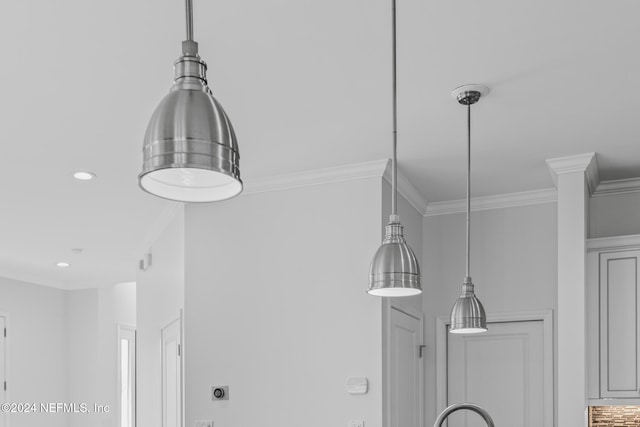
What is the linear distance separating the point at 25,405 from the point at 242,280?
4.67m

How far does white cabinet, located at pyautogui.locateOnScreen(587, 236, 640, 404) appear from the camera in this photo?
13.2 ft

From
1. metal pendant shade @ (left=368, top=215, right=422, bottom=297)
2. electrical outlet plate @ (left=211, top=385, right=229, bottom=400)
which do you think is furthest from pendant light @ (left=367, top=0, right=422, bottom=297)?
electrical outlet plate @ (left=211, top=385, right=229, bottom=400)

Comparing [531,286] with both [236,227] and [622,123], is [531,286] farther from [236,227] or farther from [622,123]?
[236,227]

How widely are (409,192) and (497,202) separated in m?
0.64

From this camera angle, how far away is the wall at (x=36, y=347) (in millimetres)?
8039

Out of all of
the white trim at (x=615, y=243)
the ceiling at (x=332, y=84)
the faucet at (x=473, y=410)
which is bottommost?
the faucet at (x=473, y=410)

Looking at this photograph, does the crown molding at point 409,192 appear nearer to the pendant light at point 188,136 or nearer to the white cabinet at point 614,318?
the white cabinet at point 614,318

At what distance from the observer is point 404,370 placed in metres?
4.61

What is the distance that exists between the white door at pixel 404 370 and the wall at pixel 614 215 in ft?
4.09

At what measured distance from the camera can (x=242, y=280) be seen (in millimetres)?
4633

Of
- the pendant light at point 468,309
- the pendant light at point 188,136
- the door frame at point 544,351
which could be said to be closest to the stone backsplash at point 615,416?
the door frame at point 544,351

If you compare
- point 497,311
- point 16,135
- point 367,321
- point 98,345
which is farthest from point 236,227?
point 98,345

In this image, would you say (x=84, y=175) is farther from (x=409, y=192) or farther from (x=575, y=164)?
(x=575, y=164)

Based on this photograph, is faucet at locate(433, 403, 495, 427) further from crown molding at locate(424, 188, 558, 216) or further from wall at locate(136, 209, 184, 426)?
wall at locate(136, 209, 184, 426)
